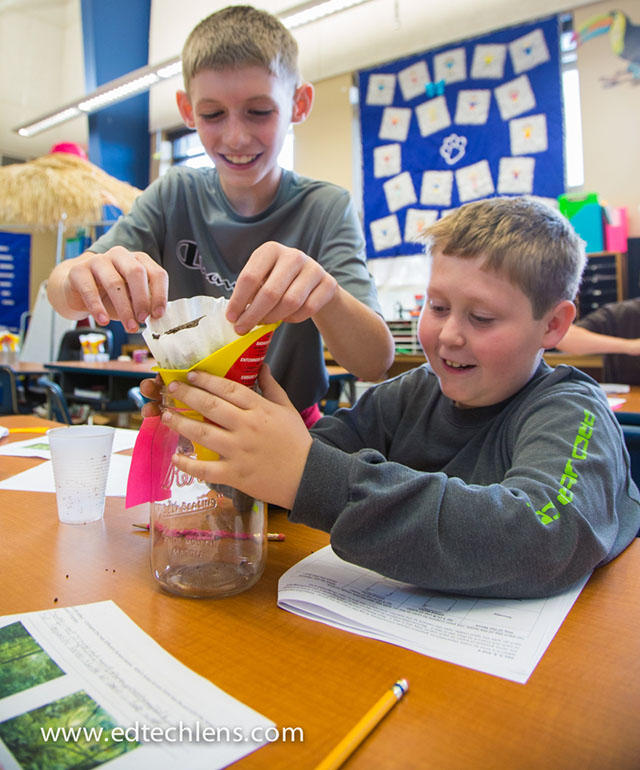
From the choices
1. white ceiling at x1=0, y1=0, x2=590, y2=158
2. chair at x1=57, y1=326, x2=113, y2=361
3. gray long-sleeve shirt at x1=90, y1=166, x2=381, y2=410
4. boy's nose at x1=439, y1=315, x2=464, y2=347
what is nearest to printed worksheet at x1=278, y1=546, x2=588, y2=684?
boy's nose at x1=439, y1=315, x2=464, y2=347

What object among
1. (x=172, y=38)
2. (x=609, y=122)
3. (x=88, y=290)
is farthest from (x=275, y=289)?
(x=172, y=38)

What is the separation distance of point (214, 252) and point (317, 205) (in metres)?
0.24

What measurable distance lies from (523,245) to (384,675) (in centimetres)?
65

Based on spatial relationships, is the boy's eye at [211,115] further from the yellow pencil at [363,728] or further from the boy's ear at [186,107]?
the yellow pencil at [363,728]

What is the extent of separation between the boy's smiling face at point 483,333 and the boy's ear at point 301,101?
48cm

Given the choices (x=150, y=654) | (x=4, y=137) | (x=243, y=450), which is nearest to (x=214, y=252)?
(x=243, y=450)

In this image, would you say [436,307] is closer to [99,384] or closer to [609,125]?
[99,384]

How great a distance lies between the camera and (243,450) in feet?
1.67

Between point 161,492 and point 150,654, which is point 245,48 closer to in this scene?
point 161,492

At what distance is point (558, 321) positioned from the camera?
88 cm

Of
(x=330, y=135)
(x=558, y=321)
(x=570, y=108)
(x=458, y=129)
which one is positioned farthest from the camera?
(x=330, y=135)

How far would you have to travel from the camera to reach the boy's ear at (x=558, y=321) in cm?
87

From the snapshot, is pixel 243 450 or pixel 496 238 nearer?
pixel 243 450

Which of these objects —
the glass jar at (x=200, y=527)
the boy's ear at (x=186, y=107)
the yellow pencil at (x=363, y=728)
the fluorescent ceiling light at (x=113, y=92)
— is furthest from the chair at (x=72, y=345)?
the yellow pencil at (x=363, y=728)
